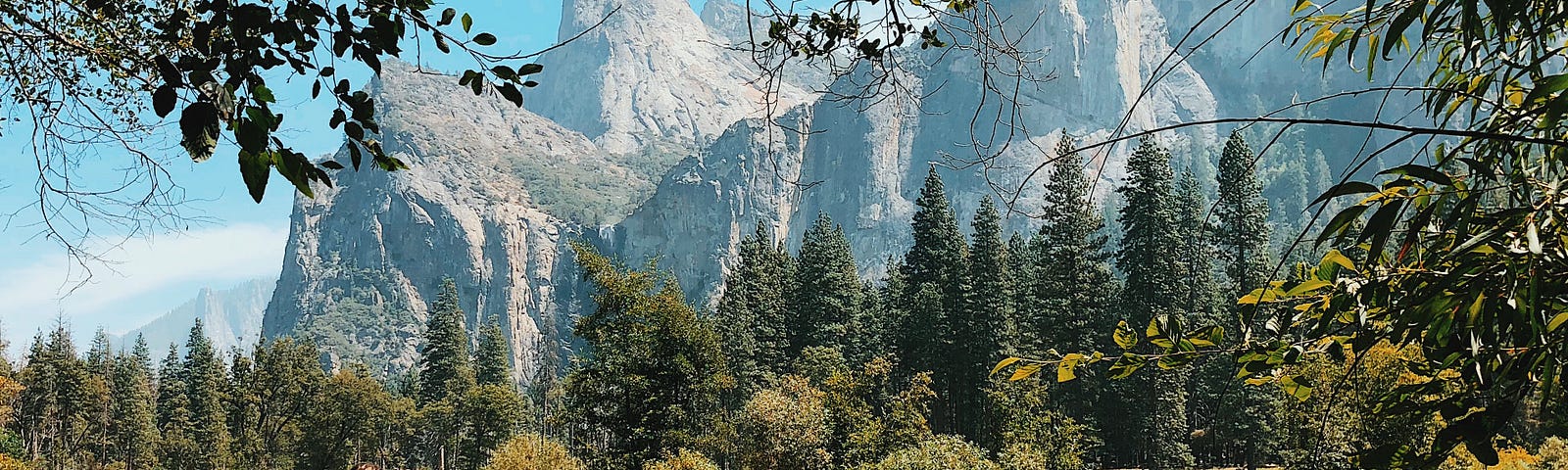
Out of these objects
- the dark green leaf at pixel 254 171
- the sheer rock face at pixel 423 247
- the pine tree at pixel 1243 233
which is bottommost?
the dark green leaf at pixel 254 171

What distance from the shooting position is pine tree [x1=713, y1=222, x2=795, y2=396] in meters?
33.2

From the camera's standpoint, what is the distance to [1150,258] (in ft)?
91.4

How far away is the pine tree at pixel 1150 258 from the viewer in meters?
26.3

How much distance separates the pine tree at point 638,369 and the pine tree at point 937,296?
12651 millimetres

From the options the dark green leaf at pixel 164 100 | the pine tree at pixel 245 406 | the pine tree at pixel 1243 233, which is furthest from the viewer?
the pine tree at pixel 245 406

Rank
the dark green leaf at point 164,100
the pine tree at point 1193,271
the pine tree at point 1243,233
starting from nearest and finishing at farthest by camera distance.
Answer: the dark green leaf at point 164,100 → the pine tree at point 1193,271 → the pine tree at point 1243,233

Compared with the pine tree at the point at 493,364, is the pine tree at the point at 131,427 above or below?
below

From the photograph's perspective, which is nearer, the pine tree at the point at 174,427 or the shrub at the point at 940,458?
the shrub at the point at 940,458

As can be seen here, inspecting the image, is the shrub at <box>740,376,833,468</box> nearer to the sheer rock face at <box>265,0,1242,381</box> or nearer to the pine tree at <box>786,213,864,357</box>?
the pine tree at <box>786,213,864,357</box>

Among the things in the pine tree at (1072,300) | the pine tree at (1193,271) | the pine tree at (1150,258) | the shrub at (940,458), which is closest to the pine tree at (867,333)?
the pine tree at (1072,300)

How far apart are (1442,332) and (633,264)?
162068 millimetres

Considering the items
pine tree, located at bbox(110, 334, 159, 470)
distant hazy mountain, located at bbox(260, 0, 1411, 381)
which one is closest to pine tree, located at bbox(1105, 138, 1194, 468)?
pine tree, located at bbox(110, 334, 159, 470)

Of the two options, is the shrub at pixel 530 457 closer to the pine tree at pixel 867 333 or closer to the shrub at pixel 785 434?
the shrub at pixel 785 434

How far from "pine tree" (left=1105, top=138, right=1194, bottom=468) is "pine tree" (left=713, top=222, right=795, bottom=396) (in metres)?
10.4
